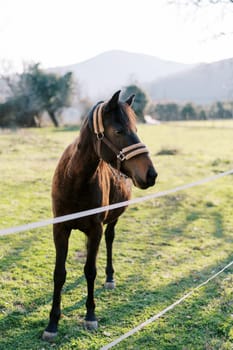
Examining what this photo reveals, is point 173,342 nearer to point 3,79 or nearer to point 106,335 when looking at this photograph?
point 106,335

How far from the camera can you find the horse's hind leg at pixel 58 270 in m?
3.33

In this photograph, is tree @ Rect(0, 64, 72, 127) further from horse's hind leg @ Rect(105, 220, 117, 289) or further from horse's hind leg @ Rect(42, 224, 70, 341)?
horse's hind leg @ Rect(42, 224, 70, 341)

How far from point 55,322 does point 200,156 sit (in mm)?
13407

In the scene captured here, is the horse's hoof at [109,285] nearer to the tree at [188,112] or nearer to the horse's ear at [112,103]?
the horse's ear at [112,103]

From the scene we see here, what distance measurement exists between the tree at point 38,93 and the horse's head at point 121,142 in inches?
1178

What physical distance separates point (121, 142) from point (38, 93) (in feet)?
109

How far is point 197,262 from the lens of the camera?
5.35 metres

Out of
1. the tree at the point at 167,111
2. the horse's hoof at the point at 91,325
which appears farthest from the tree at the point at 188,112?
the horse's hoof at the point at 91,325

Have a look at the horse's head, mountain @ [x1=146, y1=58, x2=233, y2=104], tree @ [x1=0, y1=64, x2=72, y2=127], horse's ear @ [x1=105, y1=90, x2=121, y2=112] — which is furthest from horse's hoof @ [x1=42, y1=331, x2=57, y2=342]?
mountain @ [x1=146, y1=58, x2=233, y2=104]

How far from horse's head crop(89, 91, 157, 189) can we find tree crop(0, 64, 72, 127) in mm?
29925

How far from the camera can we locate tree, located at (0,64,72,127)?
32.0 m

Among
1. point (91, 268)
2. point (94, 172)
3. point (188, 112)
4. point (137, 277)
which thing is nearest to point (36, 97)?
point (188, 112)

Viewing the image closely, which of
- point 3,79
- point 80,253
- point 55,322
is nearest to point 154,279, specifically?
point 80,253

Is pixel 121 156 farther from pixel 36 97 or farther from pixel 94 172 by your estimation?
pixel 36 97
